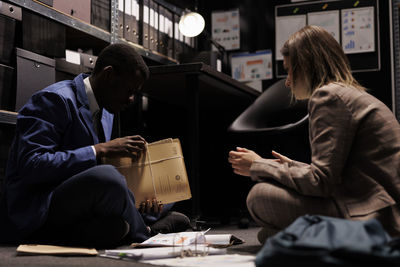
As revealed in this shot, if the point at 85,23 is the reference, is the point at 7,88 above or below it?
below

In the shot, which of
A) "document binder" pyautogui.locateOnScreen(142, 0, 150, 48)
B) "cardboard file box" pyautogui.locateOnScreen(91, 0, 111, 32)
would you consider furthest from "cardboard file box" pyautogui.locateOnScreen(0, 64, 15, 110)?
"document binder" pyautogui.locateOnScreen(142, 0, 150, 48)

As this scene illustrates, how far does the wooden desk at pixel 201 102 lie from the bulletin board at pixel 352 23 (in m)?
0.71

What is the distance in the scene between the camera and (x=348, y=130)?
4.42ft

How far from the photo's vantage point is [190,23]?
3.29m

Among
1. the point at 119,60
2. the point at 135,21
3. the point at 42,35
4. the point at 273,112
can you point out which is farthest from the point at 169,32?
the point at 119,60

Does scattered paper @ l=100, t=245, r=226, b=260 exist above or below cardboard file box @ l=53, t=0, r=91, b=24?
below

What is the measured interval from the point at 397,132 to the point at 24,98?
1442 millimetres

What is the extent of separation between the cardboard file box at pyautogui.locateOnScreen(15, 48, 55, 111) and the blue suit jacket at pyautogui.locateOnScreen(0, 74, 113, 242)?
0.35 metres

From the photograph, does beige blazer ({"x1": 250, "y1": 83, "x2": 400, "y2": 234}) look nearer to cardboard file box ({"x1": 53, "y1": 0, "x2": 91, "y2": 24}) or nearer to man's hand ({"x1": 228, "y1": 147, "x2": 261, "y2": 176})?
man's hand ({"x1": 228, "y1": 147, "x2": 261, "y2": 176})

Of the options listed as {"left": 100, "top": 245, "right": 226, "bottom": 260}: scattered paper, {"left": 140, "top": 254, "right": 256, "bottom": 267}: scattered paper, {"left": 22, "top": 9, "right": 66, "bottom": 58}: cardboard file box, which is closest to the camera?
{"left": 140, "top": 254, "right": 256, "bottom": 267}: scattered paper

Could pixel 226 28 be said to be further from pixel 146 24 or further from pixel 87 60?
pixel 87 60

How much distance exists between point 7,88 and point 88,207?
673mm

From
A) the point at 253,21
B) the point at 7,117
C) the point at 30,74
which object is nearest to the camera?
the point at 7,117

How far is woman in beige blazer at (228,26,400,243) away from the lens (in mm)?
1345
